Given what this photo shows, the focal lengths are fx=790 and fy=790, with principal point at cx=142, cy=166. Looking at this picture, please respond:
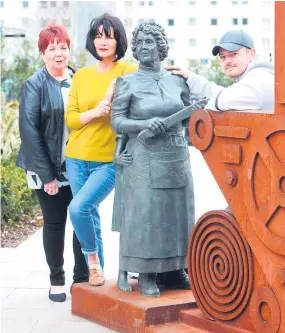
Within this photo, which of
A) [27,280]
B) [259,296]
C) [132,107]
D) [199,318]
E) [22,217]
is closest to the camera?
[259,296]

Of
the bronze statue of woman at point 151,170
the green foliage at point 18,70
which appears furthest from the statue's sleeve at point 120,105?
the green foliage at point 18,70

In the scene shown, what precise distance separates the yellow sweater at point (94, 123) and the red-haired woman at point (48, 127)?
0.92 ft

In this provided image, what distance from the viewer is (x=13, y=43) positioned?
2433cm

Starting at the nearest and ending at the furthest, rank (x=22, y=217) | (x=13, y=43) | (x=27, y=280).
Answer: (x=27, y=280), (x=22, y=217), (x=13, y=43)

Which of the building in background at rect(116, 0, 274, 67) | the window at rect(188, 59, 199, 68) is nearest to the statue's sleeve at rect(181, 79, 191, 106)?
the building in background at rect(116, 0, 274, 67)

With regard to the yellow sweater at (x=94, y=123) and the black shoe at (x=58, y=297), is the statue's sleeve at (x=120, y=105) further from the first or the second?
the black shoe at (x=58, y=297)

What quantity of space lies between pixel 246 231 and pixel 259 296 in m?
0.35

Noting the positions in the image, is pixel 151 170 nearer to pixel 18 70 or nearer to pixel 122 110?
pixel 122 110

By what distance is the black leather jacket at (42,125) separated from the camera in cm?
562

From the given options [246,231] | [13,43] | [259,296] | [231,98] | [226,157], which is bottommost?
[259,296]

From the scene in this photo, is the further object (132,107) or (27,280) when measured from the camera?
(27,280)

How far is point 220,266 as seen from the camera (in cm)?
452

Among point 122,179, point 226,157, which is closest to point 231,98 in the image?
point 226,157

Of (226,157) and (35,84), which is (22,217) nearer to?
(35,84)
